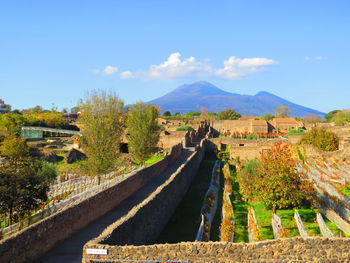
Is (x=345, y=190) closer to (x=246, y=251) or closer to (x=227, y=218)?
(x=227, y=218)

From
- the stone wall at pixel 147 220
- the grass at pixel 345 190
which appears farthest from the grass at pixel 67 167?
the grass at pixel 345 190

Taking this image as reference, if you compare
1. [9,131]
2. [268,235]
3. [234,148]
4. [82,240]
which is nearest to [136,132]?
[234,148]

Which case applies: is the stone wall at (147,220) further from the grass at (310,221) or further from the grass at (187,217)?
the grass at (310,221)

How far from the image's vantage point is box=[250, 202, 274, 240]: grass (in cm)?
1710

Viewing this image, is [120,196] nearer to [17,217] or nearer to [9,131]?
[17,217]

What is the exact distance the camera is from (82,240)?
12.8 metres

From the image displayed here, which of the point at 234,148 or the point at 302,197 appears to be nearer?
the point at 302,197

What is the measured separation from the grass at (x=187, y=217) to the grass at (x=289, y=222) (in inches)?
160

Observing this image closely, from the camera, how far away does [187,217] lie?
62.8 feet

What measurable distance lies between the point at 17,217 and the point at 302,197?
1383 cm

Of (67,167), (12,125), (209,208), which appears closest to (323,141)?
(209,208)

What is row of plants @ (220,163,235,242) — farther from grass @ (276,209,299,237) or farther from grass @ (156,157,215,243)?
grass @ (276,209,299,237)

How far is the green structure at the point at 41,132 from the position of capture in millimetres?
66938

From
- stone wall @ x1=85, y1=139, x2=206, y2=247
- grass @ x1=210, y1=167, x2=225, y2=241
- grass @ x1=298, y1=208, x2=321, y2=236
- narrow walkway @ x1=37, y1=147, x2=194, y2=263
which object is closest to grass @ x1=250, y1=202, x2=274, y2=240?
grass @ x1=298, y1=208, x2=321, y2=236
